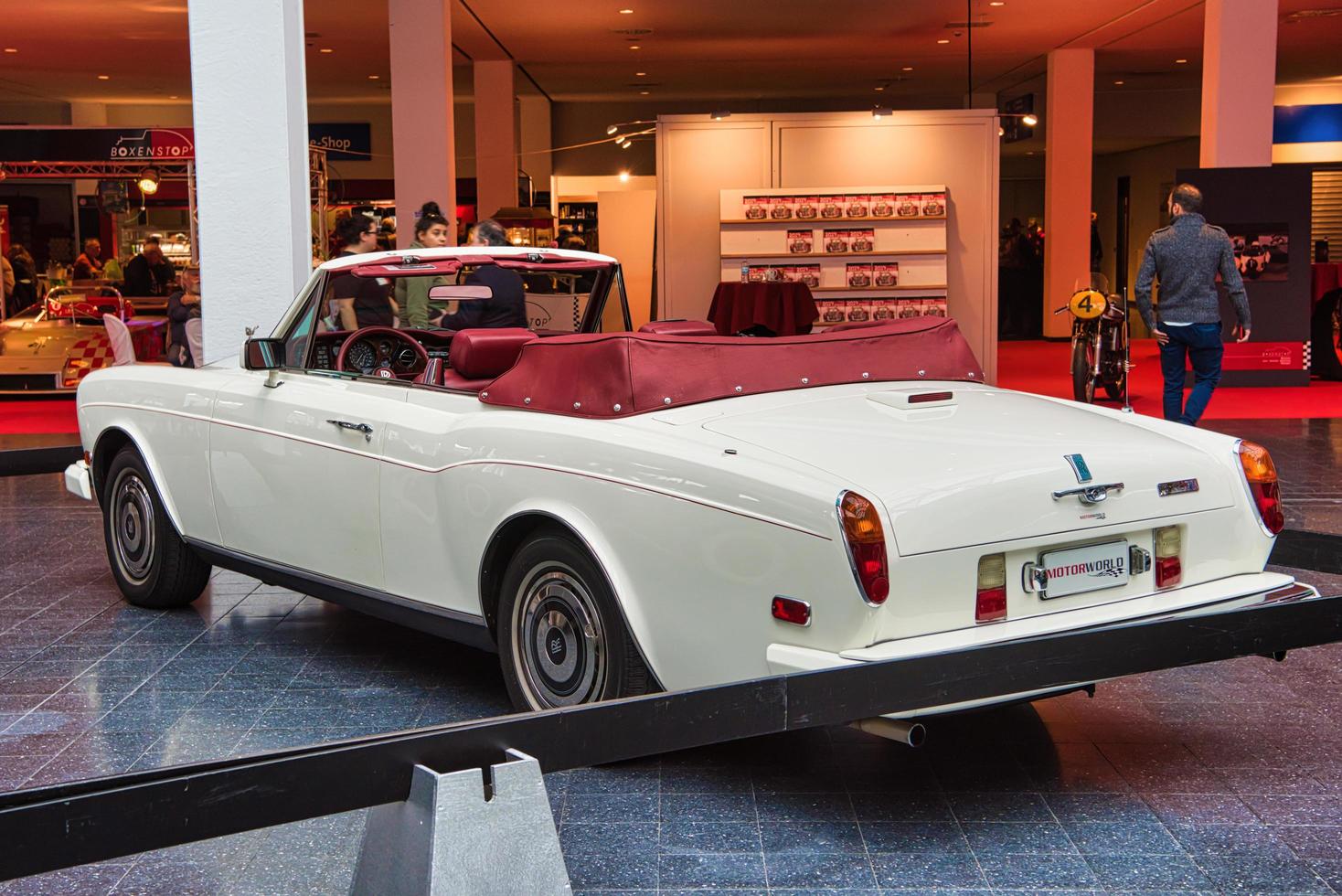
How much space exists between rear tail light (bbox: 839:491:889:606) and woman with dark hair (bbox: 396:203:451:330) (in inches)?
190

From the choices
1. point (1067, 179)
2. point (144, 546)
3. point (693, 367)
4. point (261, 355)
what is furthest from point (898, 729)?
point (1067, 179)

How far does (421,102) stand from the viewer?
15.0 metres

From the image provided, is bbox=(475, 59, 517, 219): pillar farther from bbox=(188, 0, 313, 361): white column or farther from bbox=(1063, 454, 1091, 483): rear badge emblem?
bbox=(1063, 454, 1091, 483): rear badge emblem

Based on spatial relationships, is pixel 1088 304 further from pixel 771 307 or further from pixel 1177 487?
pixel 1177 487

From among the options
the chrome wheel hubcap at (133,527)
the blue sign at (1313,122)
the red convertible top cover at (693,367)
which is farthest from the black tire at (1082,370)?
the blue sign at (1313,122)

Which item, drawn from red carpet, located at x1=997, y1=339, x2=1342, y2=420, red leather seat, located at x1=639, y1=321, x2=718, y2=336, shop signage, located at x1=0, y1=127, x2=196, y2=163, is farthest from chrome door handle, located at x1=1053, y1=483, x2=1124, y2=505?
shop signage, located at x1=0, y1=127, x2=196, y2=163

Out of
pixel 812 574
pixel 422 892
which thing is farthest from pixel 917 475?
pixel 422 892

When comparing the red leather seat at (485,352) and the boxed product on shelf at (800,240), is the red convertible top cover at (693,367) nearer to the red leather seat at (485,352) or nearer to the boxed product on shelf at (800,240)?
the red leather seat at (485,352)

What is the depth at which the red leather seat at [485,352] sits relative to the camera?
460 cm

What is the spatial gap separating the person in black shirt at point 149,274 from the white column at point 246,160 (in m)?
12.9

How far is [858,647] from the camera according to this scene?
305 cm

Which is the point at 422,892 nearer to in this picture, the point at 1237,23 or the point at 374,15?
the point at 1237,23

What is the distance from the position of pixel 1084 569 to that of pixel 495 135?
19296 millimetres

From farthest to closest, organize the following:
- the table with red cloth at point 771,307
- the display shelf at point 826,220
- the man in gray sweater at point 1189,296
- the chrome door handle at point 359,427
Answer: the display shelf at point 826,220 → the table with red cloth at point 771,307 → the man in gray sweater at point 1189,296 → the chrome door handle at point 359,427
